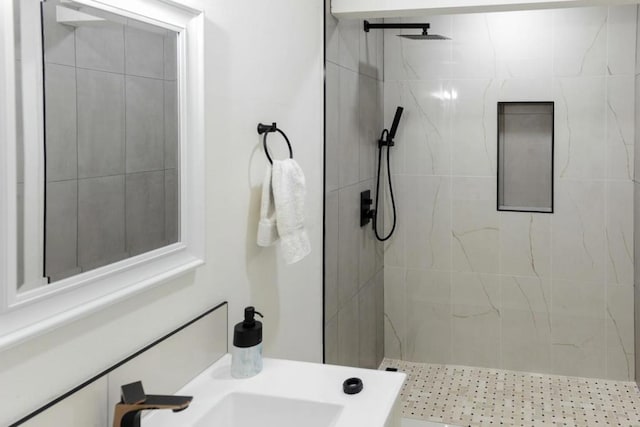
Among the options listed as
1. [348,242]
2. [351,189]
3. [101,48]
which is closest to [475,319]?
[348,242]

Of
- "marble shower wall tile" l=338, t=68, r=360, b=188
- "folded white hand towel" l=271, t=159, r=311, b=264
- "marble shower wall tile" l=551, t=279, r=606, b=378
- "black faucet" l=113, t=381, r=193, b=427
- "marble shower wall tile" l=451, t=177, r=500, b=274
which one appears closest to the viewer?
"black faucet" l=113, t=381, r=193, b=427

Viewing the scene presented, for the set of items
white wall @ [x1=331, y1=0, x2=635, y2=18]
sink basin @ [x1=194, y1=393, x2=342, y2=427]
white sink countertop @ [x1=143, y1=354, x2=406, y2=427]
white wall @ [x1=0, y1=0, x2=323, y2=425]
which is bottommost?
sink basin @ [x1=194, y1=393, x2=342, y2=427]

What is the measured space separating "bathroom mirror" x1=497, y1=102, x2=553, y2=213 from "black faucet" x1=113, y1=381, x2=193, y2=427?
2693 mm

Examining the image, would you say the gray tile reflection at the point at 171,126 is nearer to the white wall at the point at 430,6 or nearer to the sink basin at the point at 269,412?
the sink basin at the point at 269,412

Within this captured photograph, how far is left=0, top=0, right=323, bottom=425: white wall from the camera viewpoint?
1.07 m

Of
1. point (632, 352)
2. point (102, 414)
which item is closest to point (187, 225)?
point (102, 414)

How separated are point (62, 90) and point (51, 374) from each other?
1.67 feet

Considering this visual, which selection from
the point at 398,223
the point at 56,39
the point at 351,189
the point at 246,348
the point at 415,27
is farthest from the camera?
the point at 398,223

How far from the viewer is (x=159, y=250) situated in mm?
1334

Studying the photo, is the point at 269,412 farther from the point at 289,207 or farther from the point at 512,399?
the point at 512,399


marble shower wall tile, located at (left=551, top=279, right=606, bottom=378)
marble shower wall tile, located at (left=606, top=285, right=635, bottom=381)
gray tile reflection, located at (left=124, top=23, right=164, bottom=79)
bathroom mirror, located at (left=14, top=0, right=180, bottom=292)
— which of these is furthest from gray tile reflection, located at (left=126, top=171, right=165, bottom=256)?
marble shower wall tile, located at (left=606, top=285, right=635, bottom=381)

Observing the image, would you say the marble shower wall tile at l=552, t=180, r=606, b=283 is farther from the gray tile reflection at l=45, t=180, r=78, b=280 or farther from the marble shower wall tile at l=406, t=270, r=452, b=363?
the gray tile reflection at l=45, t=180, r=78, b=280

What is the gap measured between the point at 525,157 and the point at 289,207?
206cm

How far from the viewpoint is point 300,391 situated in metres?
1.39
